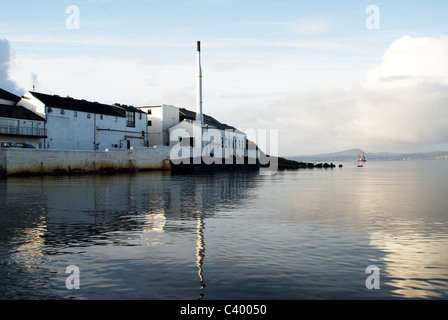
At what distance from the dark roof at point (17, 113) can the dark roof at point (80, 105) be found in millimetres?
2780

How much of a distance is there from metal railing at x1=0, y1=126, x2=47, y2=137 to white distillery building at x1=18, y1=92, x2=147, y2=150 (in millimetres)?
1604

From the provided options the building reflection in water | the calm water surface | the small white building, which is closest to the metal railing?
the small white building

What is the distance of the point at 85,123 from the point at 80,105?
13.0 feet

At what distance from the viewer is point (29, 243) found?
1250 centimetres

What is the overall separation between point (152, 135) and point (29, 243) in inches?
2923

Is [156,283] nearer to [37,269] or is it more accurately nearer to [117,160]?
[37,269]

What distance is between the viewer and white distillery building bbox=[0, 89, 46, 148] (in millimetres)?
55875

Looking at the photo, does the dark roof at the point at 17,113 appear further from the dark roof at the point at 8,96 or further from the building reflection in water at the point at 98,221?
the building reflection in water at the point at 98,221

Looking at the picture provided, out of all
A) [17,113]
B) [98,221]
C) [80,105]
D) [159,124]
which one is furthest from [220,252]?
[159,124]

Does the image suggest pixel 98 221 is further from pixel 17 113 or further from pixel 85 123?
pixel 85 123

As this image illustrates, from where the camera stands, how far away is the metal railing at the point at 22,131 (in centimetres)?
5559

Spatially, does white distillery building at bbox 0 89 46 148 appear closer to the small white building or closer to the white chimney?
the small white building

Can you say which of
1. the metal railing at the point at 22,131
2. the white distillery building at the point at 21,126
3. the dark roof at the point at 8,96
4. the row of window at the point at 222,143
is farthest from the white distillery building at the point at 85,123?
the row of window at the point at 222,143
